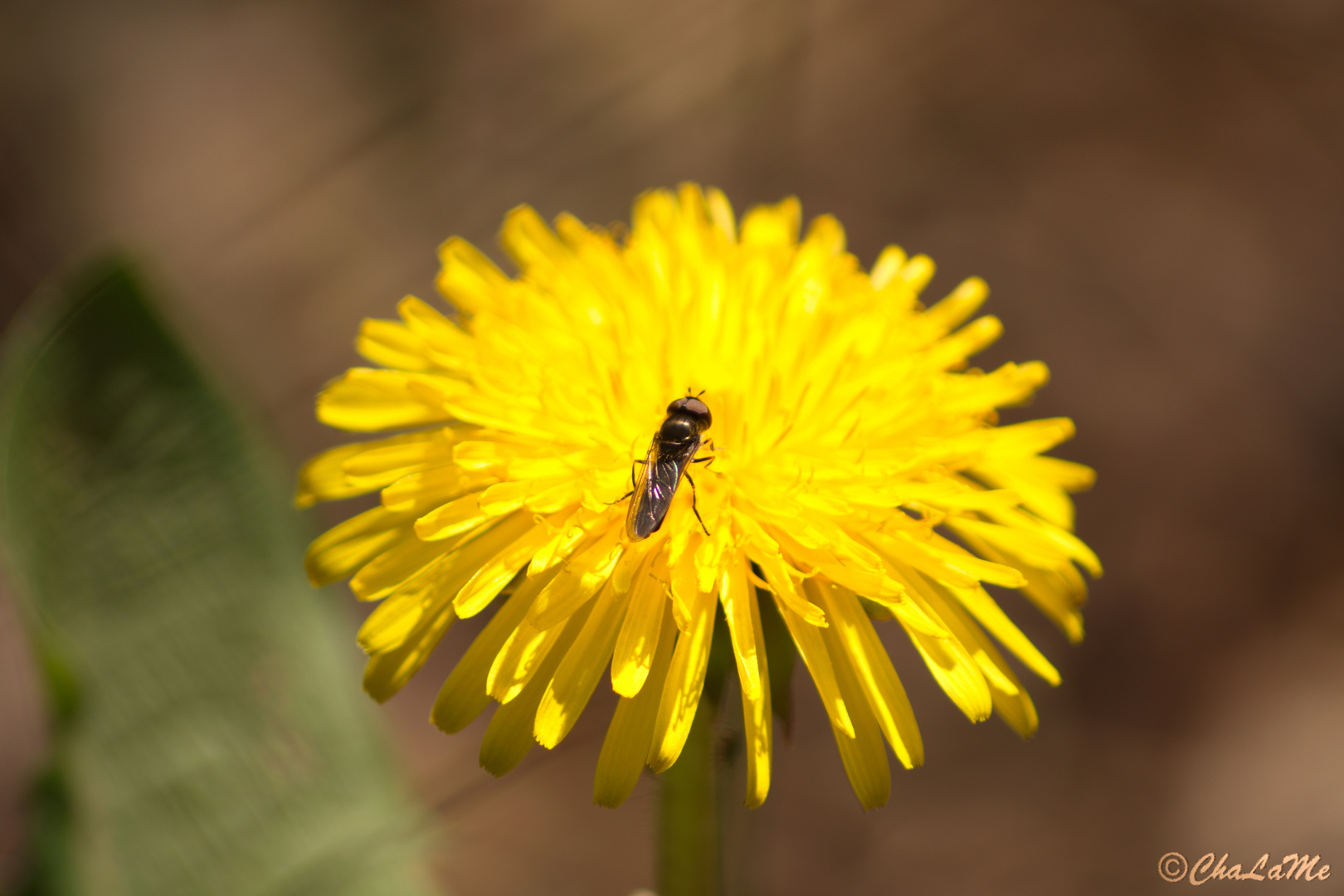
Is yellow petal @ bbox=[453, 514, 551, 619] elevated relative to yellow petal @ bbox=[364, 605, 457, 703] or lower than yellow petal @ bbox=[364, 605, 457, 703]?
elevated

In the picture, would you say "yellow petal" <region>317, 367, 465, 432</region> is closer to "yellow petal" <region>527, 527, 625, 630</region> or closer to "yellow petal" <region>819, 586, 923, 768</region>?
"yellow petal" <region>527, 527, 625, 630</region>

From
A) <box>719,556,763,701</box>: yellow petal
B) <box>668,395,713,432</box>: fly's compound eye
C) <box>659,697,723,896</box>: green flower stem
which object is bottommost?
<box>659,697,723,896</box>: green flower stem

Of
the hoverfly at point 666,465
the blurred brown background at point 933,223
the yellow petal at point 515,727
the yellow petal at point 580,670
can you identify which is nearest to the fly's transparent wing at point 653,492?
the hoverfly at point 666,465

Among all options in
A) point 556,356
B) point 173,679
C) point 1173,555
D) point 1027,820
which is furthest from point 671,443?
point 1173,555

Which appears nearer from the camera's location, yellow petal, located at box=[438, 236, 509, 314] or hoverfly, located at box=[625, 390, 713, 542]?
hoverfly, located at box=[625, 390, 713, 542]

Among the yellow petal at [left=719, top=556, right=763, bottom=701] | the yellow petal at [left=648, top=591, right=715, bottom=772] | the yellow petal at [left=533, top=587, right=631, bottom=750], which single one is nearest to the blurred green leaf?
the yellow petal at [left=533, top=587, right=631, bottom=750]

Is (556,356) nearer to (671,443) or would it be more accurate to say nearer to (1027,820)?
(671,443)
